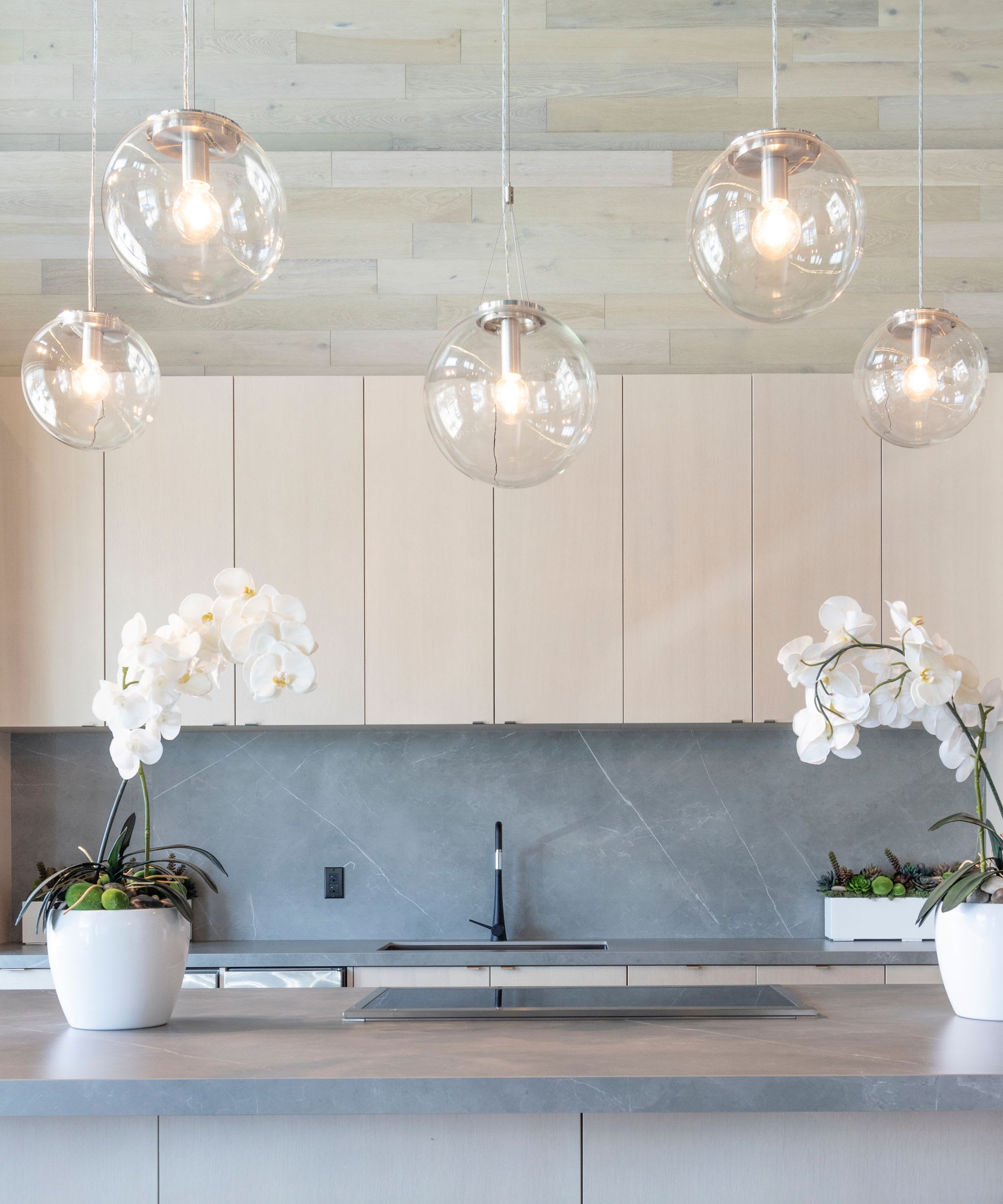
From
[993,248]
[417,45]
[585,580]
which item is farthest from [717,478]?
[417,45]

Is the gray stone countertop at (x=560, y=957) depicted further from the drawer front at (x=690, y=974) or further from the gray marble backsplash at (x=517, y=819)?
the gray marble backsplash at (x=517, y=819)

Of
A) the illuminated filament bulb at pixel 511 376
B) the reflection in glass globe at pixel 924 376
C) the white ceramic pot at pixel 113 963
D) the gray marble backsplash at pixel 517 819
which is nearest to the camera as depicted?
the illuminated filament bulb at pixel 511 376

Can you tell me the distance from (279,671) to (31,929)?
2.49 m

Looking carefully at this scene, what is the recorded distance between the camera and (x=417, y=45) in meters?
4.32

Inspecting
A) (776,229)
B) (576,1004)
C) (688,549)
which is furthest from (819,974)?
(776,229)

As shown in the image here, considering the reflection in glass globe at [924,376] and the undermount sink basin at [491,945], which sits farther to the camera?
the undermount sink basin at [491,945]

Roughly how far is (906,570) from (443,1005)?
7.99 ft

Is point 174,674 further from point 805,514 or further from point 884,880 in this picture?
point 884,880

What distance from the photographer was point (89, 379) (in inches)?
80.0

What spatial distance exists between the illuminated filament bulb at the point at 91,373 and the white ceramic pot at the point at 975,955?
1.67 metres

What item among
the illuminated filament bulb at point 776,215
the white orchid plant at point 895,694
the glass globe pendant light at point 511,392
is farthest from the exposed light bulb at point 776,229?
the white orchid plant at point 895,694

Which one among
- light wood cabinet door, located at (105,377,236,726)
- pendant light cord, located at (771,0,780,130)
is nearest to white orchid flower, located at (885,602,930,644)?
pendant light cord, located at (771,0,780,130)

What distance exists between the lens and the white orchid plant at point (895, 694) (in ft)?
6.17

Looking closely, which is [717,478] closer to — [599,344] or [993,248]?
[599,344]
